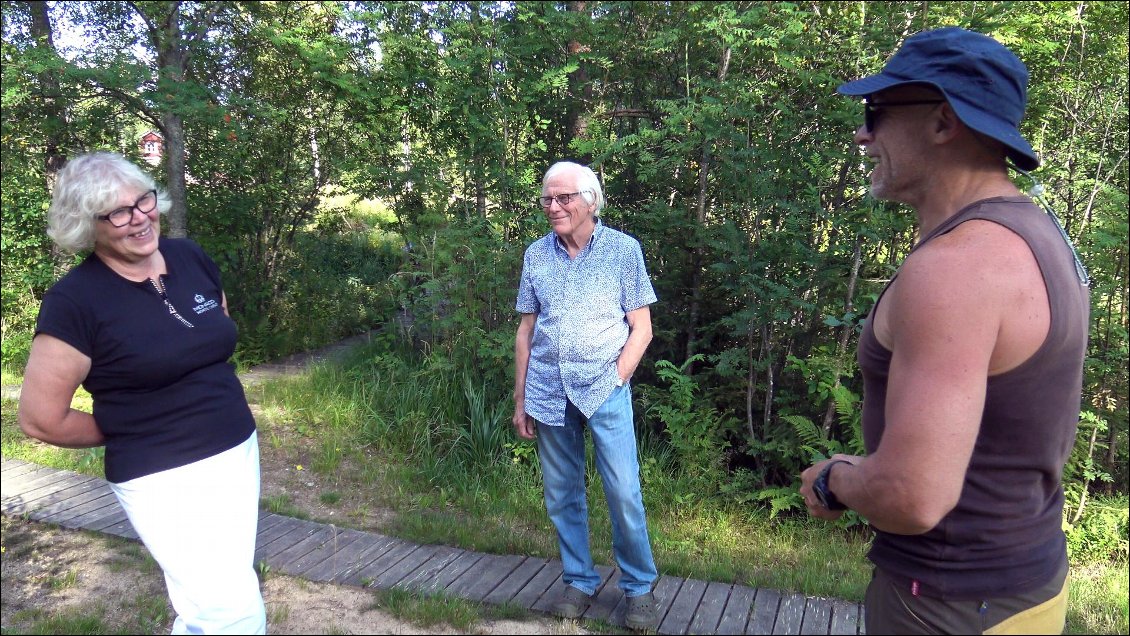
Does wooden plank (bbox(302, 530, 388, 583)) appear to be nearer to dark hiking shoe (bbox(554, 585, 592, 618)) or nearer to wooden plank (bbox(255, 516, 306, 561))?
wooden plank (bbox(255, 516, 306, 561))

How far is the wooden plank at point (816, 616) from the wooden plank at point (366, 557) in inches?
85.5

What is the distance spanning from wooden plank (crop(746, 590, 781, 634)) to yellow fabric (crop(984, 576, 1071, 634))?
1962 millimetres

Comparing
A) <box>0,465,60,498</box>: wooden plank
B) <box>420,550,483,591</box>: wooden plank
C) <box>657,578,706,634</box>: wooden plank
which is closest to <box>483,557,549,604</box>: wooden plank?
<box>420,550,483,591</box>: wooden plank

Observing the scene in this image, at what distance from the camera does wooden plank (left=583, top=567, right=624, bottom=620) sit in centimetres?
348

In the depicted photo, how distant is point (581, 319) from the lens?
326 centimetres

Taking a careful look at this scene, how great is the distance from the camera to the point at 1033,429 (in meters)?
1.42

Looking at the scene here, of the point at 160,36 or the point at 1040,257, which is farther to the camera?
the point at 160,36

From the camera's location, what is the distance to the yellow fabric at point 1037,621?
4.91ft

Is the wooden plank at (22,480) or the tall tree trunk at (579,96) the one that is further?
the tall tree trunk at (579,96)

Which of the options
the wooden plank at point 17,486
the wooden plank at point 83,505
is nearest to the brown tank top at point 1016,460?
the wooden plank at point 83,505

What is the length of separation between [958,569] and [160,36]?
7942 millimetres

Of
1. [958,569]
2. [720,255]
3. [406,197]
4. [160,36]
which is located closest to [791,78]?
[720,255]

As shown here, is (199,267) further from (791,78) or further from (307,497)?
(791,78)

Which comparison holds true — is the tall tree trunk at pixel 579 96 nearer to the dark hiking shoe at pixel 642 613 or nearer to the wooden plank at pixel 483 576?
the wooden plank at pixel 483 576
